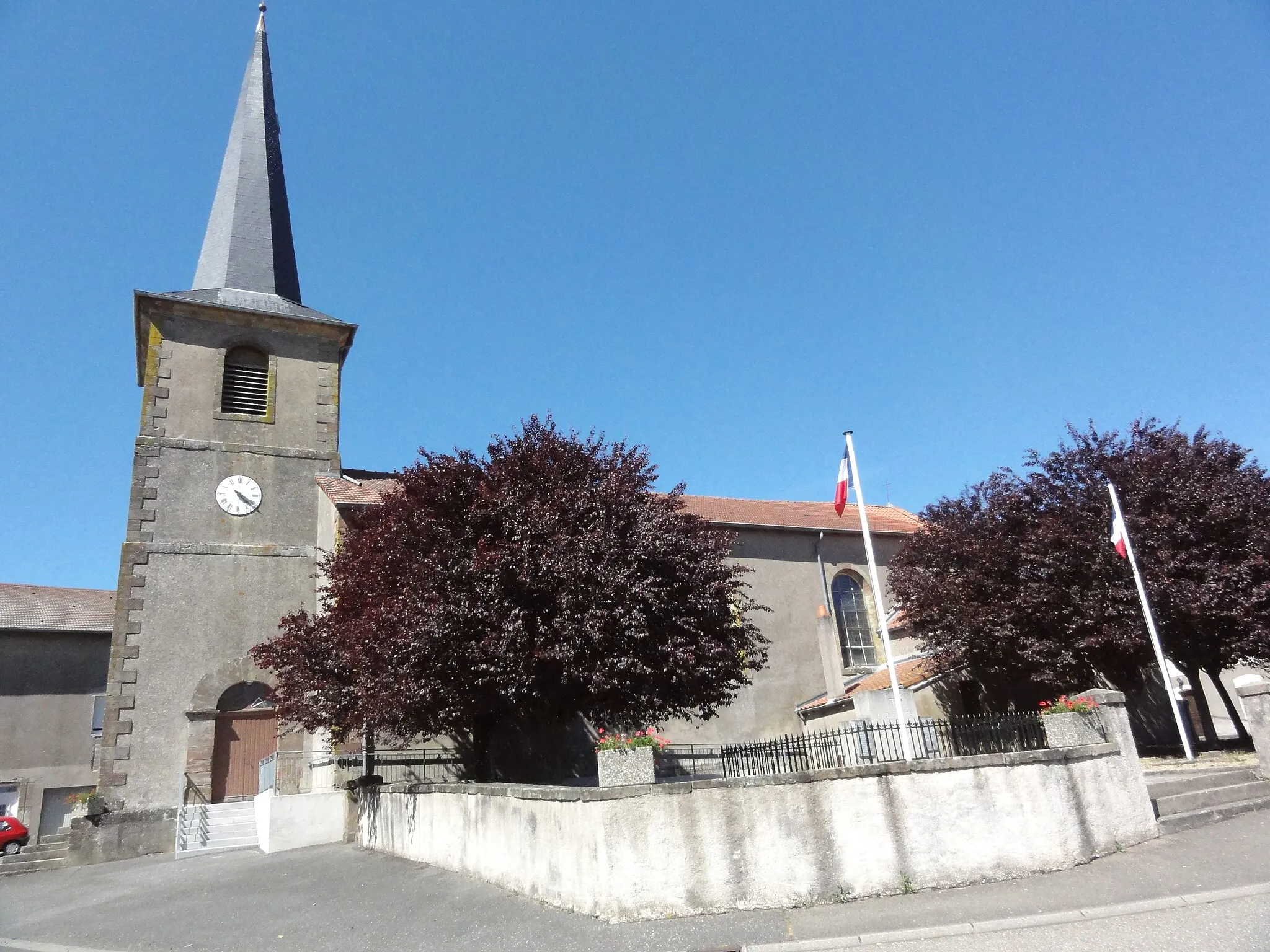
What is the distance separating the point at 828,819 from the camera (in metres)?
7.52

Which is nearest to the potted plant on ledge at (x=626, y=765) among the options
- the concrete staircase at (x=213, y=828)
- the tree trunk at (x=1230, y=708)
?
the concrete staircase at (x=213, y=828)

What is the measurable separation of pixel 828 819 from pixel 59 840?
1698 cm

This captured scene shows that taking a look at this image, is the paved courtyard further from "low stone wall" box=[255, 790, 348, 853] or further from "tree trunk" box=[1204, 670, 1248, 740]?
"tree trunk" box=[1204, 670, 1248, 740]

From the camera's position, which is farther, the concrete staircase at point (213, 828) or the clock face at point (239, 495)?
the clock face at point (239, 495)

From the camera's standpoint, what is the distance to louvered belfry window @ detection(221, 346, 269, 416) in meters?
20.1

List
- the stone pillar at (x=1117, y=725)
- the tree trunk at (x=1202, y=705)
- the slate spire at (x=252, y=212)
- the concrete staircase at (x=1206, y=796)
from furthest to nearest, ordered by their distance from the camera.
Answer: the slate spire at (x=252, y=212), the tree trunk at (x=1202, y=705), the concrete staircase at (x=1206, y=796), the stone pillar at (x=1117, y=725)

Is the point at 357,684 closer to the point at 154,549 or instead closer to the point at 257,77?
the point at 154,549

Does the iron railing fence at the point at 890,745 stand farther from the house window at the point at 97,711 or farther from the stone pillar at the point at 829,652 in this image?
the house window at the point at 97,711

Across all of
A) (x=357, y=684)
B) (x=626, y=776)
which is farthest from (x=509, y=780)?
(x=626, y=776)

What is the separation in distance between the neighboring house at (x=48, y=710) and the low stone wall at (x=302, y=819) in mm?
15365

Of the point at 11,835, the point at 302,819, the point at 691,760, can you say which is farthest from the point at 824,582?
the point at 11,835

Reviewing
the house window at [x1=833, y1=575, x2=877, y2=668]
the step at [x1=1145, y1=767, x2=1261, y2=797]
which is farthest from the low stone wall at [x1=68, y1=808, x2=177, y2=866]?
the step at [x1=1145, y1=767, x2=1261, y2=797]

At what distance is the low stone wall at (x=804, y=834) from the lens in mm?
7180

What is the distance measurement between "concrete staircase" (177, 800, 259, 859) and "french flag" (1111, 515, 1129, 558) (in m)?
17.4
